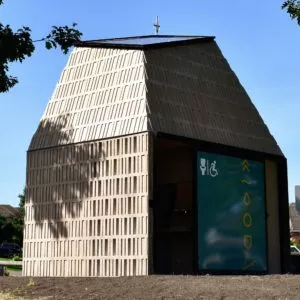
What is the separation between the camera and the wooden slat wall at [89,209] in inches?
870

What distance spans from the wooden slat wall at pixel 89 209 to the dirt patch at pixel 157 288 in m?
6.22

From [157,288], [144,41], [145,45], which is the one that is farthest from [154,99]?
[157,288]

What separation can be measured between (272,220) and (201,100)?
613 cm

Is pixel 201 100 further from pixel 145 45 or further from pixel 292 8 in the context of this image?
pixel 292 8

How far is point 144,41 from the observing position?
1056 inches

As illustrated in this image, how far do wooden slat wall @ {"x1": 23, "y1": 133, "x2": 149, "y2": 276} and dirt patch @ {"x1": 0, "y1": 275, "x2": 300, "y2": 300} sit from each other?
6219 millimetres

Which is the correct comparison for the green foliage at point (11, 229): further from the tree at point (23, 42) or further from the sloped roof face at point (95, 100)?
the tree at point (23, 42)

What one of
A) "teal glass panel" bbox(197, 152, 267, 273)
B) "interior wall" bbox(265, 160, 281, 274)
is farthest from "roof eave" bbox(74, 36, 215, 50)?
"interior wall" bbox(265, 160, 281, 274)

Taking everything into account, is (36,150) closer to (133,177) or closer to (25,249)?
(25,249)

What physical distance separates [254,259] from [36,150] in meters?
10.1

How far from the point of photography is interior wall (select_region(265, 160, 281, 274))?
1050 inches

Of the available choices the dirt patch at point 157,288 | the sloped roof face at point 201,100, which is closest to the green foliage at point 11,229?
the sloped roof face at point 201,100

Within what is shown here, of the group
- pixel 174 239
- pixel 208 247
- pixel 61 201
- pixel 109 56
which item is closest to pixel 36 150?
pixel 61 201

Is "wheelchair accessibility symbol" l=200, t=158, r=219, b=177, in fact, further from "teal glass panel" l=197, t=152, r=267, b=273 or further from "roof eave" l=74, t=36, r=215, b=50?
"roof eave" l=74, t=36, r=215, b=50
